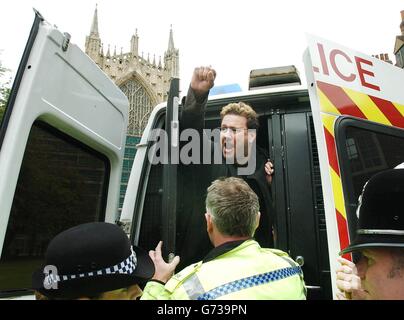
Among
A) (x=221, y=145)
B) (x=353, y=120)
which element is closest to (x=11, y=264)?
(x=221, y=145)

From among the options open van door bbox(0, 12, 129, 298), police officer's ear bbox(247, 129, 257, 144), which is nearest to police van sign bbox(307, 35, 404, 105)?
police officer's ear bbox(247, 129, 257, 144)

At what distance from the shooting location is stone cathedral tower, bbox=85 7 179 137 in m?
55.1

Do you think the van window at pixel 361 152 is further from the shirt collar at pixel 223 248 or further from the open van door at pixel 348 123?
the shirt collar at pixel 223 248

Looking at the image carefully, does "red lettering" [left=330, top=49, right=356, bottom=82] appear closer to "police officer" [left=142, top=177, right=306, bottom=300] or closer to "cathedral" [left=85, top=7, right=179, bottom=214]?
"police officer" [left=142, top=177, right=306, bottom=300]

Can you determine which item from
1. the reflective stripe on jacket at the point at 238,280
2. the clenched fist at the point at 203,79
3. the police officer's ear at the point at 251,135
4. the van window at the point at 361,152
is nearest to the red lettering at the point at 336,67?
the van window at the point at 361,152

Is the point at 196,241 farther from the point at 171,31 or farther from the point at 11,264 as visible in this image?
the point at 171,31

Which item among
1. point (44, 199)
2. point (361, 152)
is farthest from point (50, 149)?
point (361, 152)

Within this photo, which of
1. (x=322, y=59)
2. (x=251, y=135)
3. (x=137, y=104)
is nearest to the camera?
(x=322, y=59)

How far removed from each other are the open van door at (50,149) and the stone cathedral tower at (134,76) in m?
52.2

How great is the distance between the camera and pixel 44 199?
179 centimetres

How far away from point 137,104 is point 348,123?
55522mm

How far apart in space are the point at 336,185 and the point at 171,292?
0.83 metres

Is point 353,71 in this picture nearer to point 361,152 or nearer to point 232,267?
point 361,152

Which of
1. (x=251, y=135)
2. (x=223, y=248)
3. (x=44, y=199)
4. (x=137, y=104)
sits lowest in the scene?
(x=223, y=248)
